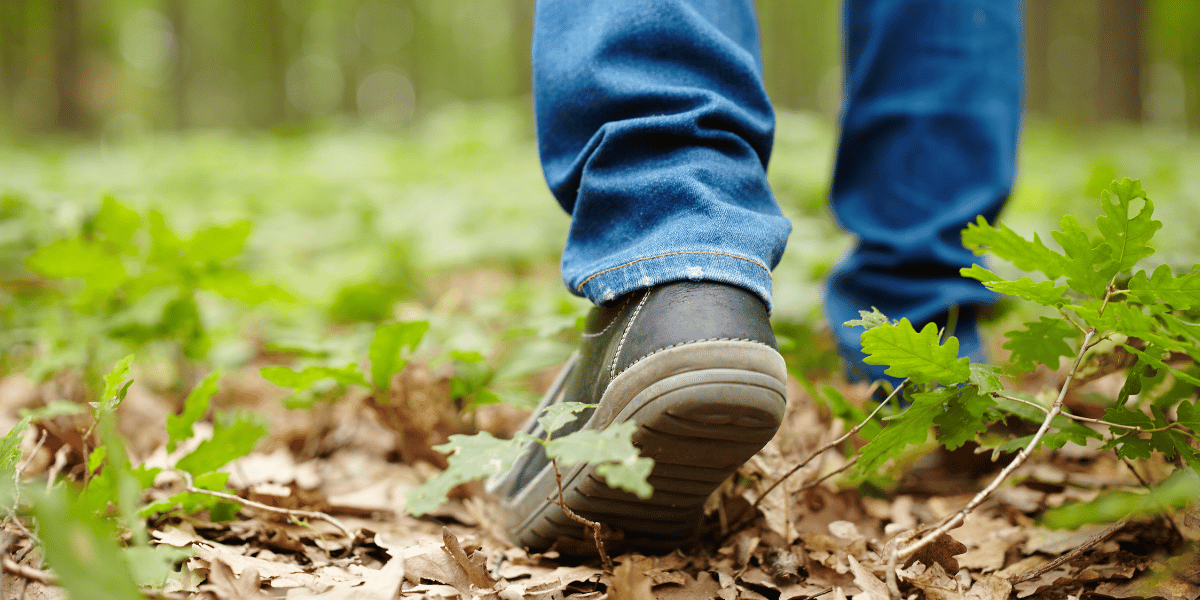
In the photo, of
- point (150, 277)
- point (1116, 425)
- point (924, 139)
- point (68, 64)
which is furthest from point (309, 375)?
point (68, 64)

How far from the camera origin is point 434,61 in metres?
21.0

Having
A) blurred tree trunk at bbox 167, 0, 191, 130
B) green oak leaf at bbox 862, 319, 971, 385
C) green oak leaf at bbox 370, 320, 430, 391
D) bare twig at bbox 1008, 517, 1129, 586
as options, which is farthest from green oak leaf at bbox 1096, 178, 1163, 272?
blurred tree trunk at bbox 167, 0, 191, 130

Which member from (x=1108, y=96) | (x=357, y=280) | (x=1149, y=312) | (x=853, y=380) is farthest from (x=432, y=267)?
(x=1108, y=96)

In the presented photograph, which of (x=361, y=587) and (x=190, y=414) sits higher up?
(x=190, y=414)

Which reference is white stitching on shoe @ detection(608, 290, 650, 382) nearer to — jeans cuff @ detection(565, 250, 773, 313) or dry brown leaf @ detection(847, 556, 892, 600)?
jeans cuff @ detection(565, 250, 773, 313)

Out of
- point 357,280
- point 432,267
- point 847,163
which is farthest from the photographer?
point 432,267

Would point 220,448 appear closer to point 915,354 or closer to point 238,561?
point 238,561

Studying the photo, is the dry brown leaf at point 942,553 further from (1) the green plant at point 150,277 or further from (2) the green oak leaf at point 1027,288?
(1) the green plant at point 150,277

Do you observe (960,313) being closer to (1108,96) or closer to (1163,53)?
(1108,96)

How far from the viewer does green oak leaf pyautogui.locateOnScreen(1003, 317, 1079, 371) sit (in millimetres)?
926

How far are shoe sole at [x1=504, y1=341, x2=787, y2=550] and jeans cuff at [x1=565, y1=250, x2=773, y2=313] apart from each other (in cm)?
11

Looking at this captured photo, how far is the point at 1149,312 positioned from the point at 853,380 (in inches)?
26.1

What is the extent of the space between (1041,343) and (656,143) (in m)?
0.62

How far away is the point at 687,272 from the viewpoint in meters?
0.92
